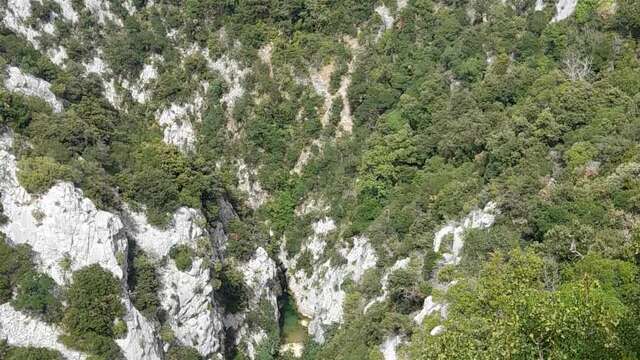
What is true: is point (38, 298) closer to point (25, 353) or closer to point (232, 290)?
point (25, 353)

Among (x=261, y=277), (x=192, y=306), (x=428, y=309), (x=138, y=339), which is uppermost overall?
(x=138, y=339)

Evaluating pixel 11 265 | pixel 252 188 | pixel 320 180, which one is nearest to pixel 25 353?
pixel 11 265

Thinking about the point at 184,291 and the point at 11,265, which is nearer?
the point at 11,265

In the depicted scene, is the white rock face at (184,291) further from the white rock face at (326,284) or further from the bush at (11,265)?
the white rock face at (326,284)

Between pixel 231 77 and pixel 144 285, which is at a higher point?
pixel 231 77

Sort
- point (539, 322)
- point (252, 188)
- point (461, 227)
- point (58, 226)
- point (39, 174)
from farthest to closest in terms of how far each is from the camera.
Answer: point (252, 188), point (39, 174), point (58, 226), point (461, 227), point (539, 322)

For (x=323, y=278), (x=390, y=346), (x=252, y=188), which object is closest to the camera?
Answer: (x=390, y=346)

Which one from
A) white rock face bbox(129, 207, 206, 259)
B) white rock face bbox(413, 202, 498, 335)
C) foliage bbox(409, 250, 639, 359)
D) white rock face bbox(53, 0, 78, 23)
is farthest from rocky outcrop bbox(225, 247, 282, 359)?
white rock face bbox(53, 0, 78, 23)

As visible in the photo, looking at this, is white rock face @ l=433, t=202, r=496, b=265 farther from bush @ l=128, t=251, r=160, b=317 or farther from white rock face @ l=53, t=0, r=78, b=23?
white rock face @ l=53, t=0, r=78, b=23
